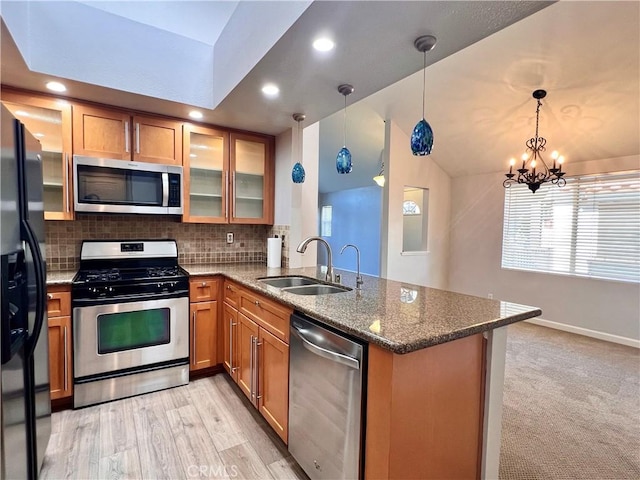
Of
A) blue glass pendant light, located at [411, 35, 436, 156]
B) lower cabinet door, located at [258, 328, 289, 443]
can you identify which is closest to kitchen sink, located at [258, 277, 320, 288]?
lower cabinet door, located at [258, 328, 289, 443]

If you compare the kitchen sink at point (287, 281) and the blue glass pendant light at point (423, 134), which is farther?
the kitchen sink at point (287, 281)

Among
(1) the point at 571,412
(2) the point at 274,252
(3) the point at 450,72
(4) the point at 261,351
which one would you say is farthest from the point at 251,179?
(1) the point at 571,412

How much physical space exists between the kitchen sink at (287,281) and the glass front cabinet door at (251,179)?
3.10ft

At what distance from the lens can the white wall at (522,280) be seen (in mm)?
3962

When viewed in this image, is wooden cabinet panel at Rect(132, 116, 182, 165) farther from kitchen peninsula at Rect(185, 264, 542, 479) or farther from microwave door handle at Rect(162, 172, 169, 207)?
kitchen peninsula at Rect(185, 264, 542, 479)

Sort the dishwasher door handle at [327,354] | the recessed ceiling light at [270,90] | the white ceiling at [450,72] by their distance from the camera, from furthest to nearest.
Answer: the recessed ceiling light at [270,90], the white ceiling at [450,72], the dishwasher door handle at [327,354]

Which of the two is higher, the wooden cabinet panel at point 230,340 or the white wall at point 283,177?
the white wall at point 283,177

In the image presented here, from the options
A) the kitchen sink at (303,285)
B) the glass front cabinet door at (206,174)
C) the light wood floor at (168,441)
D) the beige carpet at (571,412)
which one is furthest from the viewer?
the glass front cabinet door at (206,174)

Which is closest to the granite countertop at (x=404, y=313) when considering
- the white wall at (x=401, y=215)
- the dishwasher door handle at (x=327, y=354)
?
the dishwasher door handle at (x=327, y=354)

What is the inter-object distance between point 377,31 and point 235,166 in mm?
2002

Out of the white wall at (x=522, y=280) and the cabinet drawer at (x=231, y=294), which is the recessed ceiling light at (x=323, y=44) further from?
the white wall at (x=522, y=280)

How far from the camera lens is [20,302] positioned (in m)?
1.35

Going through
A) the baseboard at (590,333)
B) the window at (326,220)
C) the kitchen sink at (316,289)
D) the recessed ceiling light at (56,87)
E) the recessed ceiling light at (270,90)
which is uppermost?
the recessed ceiling light at (270,90)

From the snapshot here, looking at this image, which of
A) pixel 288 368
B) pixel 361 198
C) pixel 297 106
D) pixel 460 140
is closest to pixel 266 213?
pixel 297 106
